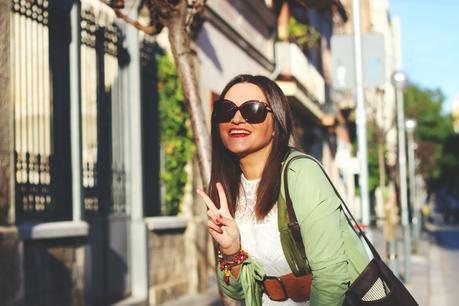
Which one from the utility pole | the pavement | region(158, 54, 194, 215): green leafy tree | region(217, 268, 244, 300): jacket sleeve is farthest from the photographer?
region(158, 54, 194, 215): green leafy tree

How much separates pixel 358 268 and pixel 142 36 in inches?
342

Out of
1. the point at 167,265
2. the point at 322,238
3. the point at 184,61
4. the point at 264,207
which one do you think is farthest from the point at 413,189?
the point at 322,238

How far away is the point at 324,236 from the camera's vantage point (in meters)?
2.45

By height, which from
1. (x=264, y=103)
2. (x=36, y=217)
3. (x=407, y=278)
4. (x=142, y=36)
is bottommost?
(x=407, y=278)

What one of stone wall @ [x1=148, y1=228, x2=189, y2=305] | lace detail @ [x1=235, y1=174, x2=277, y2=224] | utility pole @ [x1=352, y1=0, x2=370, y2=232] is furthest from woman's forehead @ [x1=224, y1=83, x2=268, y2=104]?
utility pole @ [x1=352, y1=0, x2=370, y2=232]

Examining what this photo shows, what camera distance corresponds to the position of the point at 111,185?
9750 mm

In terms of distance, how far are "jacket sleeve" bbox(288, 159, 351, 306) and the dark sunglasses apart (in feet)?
1.05

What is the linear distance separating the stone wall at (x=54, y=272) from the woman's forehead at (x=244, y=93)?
16.2ft

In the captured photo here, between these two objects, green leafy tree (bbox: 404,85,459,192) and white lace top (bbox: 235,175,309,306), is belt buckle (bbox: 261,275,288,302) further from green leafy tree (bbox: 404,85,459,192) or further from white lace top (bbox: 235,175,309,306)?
green leafy tree (bbox: 404,85,459,192)

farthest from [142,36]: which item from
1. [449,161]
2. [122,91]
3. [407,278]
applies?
[449,161]

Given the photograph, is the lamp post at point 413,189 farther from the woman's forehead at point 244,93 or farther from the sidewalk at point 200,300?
the woman's forehead at point 244,93

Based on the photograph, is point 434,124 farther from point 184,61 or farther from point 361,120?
point 184,61

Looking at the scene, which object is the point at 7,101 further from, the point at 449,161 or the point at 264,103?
the point at 449,161

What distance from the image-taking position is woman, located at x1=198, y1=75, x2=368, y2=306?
247cm
